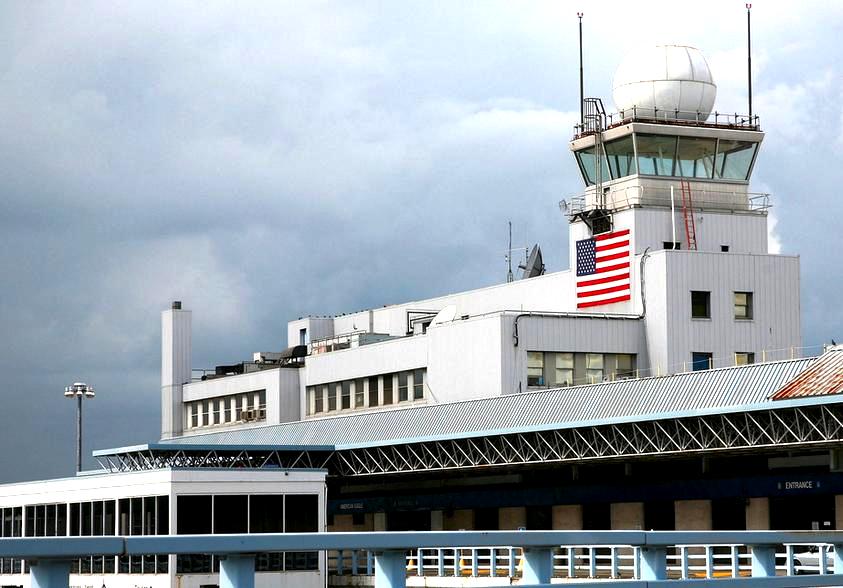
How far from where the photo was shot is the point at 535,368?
67.9 m

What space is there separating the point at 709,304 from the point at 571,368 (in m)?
7.90

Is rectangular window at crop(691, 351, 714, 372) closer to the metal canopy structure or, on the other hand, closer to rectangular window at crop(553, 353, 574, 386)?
rectangular window at crop(553, 353, 574, 386)

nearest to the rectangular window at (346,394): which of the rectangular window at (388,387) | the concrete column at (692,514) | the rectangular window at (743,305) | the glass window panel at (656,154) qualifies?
the rectangular window at (388,387)

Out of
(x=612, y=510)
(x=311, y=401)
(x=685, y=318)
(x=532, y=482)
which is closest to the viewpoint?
(x=612, y=510)

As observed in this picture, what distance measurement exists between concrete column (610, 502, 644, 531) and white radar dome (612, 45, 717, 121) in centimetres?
2392

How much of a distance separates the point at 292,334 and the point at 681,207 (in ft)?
131

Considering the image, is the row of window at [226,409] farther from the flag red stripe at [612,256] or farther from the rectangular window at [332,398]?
the flag red stripe at [612,256]

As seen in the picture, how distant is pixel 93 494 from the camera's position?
53.7m

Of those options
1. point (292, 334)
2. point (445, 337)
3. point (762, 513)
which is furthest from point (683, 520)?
point (292, 334)

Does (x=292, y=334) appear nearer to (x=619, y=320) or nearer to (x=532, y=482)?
(x=619, y=320)

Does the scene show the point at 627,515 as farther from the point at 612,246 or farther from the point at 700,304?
the point at 612,246

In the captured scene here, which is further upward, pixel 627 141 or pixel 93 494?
pixel 627 141

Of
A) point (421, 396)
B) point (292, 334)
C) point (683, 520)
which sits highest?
point (292, 334)

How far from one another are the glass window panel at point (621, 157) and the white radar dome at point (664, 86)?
1.52m
